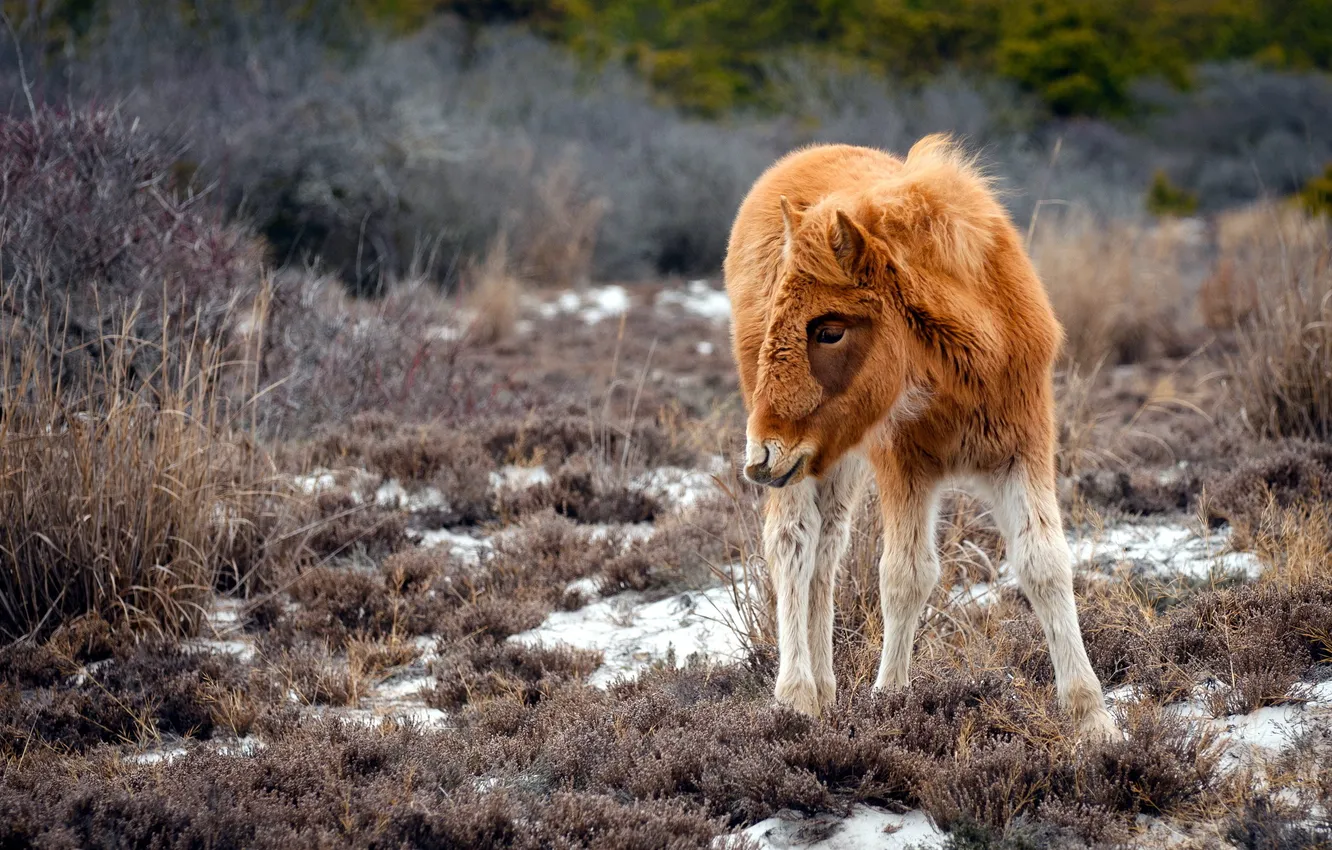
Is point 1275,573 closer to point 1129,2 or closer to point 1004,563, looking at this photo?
point 1004,563

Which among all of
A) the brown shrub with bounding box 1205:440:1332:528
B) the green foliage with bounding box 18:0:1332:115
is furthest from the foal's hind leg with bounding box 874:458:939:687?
the green foliage with bounding box 18:0:1332:115

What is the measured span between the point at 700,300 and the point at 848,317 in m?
13.9

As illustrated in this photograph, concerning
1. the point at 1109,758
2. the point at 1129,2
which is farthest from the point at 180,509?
the point at 1129,2

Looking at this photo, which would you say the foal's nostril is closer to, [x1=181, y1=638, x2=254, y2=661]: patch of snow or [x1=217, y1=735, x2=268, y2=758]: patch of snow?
[x1=217, y1=735, x2=268, y2=758]: patch of snow

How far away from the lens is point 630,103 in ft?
85.4

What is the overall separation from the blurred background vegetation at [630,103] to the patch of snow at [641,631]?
2405mm

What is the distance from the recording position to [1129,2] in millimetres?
39969

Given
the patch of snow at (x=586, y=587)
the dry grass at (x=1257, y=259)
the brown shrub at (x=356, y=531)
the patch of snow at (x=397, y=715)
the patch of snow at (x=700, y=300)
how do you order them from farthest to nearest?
the patch of snow at (x=700, y=300)
the dry grass at (x=1257, y=259)
the brown shrub at (x=356, y=531)
the patch of snow at (x=586, y=587)
the patch of snow at (x=397, y=715)

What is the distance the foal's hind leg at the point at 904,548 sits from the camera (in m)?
3.99

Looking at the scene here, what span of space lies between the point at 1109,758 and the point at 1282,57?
43396mm

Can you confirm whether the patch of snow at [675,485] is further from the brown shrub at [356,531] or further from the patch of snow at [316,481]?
the patch of snow at [316,481]

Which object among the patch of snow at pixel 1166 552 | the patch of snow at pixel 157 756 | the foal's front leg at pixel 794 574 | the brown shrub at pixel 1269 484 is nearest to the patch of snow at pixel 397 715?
the patch of snow at pixel 157 756

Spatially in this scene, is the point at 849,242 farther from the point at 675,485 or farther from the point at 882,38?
the point at 882,38

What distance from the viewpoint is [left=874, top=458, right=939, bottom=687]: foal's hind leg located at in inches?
157
